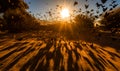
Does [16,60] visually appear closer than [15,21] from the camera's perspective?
Yes

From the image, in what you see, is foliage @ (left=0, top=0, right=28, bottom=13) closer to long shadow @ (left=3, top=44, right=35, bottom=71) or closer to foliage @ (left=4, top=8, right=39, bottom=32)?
foliage @ (left=4, top=8, right=39, bottom=32)

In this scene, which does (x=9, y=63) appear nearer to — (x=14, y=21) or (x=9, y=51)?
(x=9, y=51)

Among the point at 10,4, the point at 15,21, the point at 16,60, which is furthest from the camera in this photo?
the point at 10,4

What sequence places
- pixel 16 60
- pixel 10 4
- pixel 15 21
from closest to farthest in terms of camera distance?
pixel 16 60 → pixel 15 21 → pixel 10 4

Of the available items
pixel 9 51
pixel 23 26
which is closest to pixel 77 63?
pixel 9 51

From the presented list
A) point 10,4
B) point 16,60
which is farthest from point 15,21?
point 16,60

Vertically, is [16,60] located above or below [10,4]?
below

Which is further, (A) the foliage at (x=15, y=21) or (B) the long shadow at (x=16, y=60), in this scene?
(A) the foliage at (x=15, y=21)

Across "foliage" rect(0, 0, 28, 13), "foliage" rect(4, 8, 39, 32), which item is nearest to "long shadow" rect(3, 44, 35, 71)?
"foliage" rect(4, 8, 39, 32)

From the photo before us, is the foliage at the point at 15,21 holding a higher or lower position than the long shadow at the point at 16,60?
higher

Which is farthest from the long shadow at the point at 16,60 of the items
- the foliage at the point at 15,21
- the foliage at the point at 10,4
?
the foliage at the point at 10,4

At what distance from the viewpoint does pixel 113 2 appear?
11875 mm

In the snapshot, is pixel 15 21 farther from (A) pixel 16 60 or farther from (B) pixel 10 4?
(A) pixel 16 60

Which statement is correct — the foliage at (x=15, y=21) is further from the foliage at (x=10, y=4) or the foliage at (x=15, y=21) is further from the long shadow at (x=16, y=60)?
the long shadow at (x=16, y=60)
